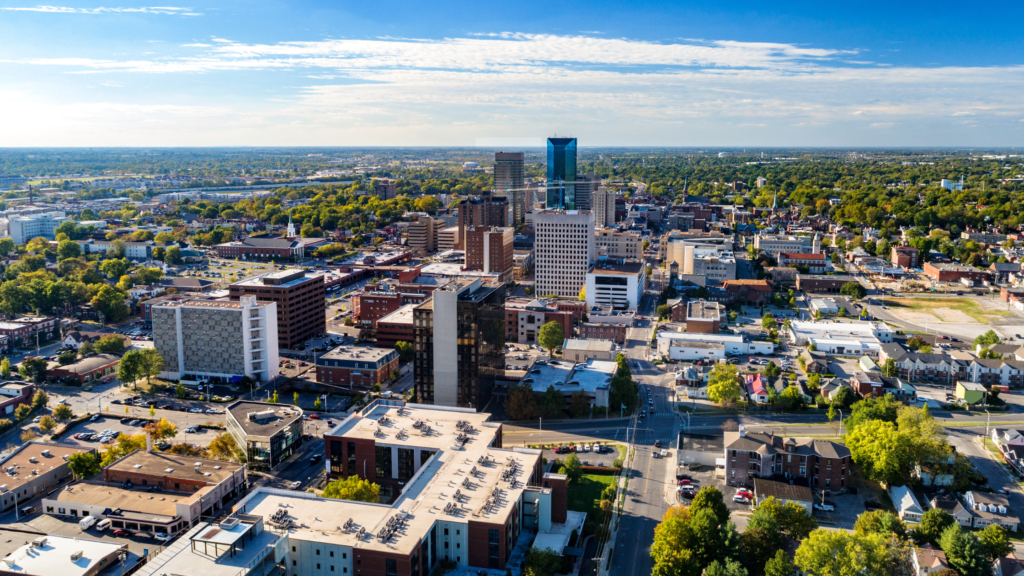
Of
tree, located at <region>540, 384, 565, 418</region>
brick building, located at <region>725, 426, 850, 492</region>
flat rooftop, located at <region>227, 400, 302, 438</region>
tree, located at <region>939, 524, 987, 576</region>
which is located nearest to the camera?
tree, located at <region>939, 524, 987, 576</region>

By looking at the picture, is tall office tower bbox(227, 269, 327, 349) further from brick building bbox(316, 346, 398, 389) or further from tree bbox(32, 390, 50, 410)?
tree bbox(32, 390, 50, 410)

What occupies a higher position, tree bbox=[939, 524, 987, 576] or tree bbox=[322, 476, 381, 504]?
tree bbox=[322, 476, 381, 504]

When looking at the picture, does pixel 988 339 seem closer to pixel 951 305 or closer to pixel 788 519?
pixel 951 305

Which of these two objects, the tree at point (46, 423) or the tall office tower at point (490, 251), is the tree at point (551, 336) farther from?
the tree at point (46, 423)

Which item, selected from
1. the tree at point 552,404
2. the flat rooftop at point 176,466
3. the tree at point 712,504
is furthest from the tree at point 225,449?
the tree at point 712,504

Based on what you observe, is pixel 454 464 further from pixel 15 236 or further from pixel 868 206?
pixel 868 206

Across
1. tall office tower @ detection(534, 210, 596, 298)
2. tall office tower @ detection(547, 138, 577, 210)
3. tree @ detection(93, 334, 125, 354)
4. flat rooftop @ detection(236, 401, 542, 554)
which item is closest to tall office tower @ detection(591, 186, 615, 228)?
tall office tower @ detection(547, 138, 577, 210)
